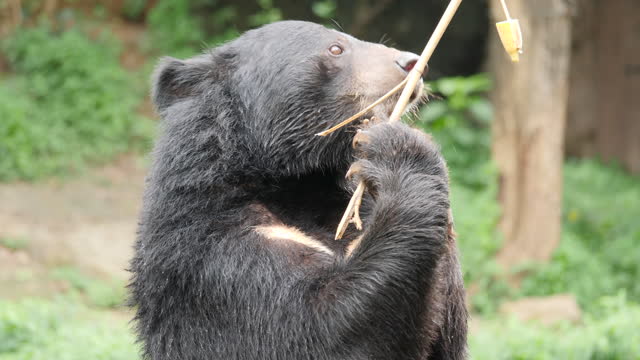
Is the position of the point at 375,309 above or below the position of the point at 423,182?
below

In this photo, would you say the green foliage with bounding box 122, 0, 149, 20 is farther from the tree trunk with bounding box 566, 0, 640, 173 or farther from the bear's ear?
the bear's ear

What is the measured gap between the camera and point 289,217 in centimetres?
352

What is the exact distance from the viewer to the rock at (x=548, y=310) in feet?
25.9

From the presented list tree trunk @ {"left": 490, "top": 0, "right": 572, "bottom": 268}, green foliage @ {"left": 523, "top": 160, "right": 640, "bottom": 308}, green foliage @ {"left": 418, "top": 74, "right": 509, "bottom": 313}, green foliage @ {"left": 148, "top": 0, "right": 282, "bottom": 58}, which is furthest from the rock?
green foliage @ {"left": 148, "top": 0, "right": 282, "bottom": 58}

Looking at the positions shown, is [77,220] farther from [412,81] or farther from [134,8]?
[412,81]

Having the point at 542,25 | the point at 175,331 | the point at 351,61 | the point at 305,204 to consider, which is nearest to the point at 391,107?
the point at 351,61

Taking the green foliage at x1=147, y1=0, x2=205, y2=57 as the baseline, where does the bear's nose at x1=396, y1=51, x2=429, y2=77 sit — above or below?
above

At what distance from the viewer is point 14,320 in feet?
17.5

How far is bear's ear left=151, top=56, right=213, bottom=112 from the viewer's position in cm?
369

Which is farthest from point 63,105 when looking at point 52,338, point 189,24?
point 52,338

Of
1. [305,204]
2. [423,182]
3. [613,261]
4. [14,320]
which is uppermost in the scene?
[423,182]

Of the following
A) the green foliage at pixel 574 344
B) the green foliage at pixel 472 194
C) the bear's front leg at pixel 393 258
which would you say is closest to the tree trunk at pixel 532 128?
the green foliage at pixel 472 194

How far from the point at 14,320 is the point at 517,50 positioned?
352cm

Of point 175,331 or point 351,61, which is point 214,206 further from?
point 351,61
